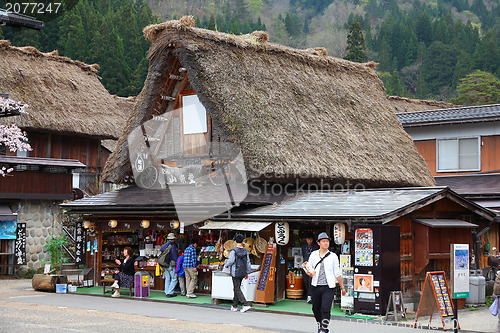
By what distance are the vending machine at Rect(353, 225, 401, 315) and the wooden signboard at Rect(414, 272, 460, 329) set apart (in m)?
1.33

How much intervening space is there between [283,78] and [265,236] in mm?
6234

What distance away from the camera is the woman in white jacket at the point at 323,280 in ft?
33.8

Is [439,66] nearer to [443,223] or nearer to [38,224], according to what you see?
[38,224]

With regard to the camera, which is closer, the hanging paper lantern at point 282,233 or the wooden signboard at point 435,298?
the wooden signboard at point 435,298

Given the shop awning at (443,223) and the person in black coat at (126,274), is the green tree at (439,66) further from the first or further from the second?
the person in black coat at (126,274)

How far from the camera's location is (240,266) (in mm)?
14531

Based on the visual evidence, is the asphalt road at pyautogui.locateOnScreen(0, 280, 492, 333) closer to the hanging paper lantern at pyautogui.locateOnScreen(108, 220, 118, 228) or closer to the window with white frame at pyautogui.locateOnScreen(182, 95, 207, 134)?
the hanging paper lantern at pyautogui.locateOnScreen(108, 220, 118, 228)

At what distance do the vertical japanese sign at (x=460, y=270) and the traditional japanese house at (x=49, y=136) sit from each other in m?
16.7

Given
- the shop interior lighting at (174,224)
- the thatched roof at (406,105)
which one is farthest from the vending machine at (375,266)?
the thatched roof at (406,105)

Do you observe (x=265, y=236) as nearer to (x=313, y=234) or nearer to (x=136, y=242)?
(x=313, y=234)

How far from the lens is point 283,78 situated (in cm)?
2047

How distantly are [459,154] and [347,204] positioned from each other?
36.9ft

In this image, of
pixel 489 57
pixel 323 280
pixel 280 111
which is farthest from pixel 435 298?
pixel 489 57

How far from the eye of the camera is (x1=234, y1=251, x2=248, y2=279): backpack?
14500mm
